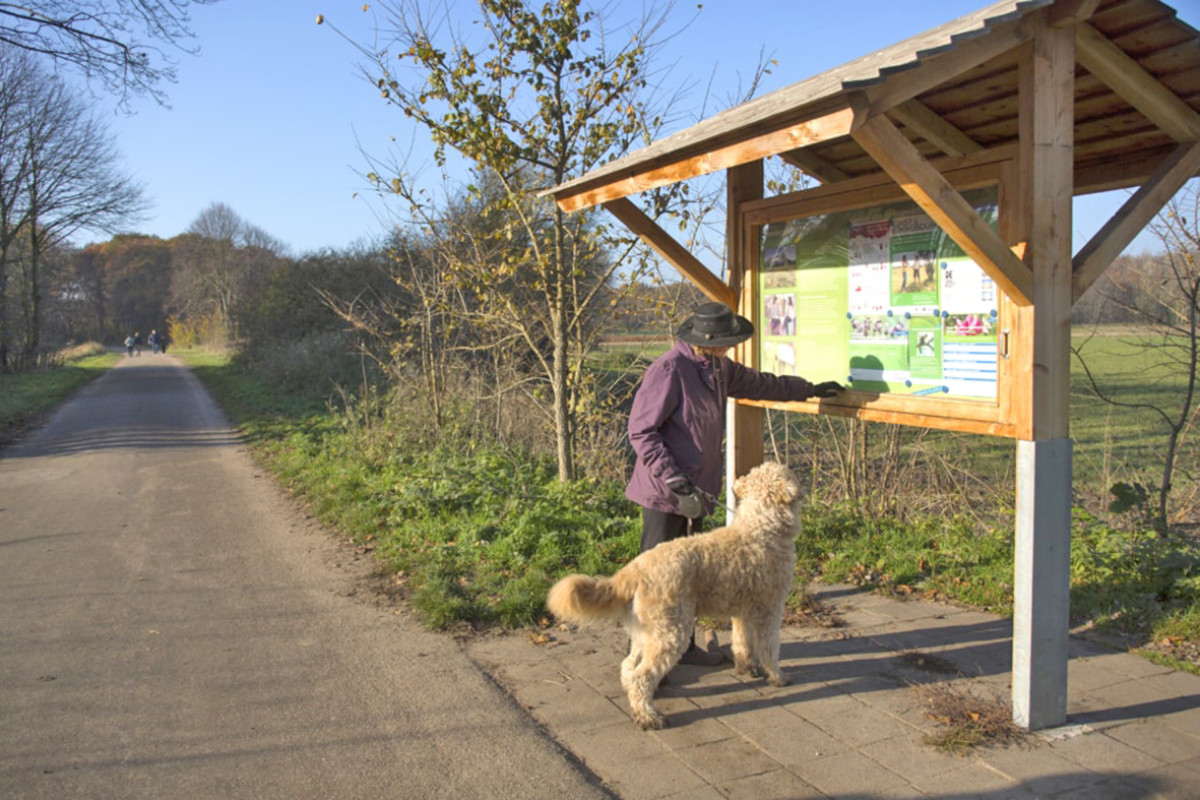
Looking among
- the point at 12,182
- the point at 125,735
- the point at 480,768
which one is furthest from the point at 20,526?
the point at 12,182

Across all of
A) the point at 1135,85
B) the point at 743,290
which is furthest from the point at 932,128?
the point at 743,290

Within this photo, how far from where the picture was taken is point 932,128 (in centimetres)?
538

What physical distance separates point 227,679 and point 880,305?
4.23 meters

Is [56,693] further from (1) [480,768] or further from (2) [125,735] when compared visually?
(1) [480,768]

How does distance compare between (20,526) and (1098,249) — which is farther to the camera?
(20,526)

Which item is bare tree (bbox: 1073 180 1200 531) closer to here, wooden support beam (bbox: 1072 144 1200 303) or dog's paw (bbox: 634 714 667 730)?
wooden support beam (bbox: 1072 144 1200 303)

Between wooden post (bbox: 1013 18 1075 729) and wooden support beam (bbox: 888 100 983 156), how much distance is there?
1.31 meters

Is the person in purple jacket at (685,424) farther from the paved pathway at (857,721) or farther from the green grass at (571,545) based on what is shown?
the green grass at (571,545)

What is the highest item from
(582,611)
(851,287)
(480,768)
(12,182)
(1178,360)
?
(12,182)

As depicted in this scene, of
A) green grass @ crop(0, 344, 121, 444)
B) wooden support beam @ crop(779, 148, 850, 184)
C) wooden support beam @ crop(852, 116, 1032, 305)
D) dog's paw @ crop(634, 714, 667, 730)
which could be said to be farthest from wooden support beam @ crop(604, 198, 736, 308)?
green grass @ crop(0, 344, 121, 444)

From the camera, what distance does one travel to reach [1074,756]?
3.81 metres

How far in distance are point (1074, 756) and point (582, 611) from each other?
2267 millimetres

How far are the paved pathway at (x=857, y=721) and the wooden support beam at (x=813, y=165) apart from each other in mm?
3188

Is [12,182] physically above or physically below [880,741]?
above
